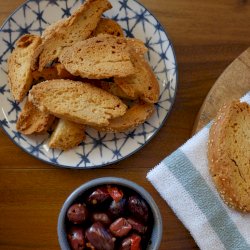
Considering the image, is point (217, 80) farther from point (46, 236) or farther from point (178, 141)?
point (46, 236)

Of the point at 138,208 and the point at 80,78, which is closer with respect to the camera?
the point at 138,208

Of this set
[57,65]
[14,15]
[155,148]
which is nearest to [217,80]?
[155,148]

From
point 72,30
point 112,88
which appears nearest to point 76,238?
point 112,88

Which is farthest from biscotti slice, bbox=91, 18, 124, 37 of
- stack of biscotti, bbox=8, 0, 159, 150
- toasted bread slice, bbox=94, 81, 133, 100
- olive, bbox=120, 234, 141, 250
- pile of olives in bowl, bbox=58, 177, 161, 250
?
olive, bbox=120, 234, 141, 250

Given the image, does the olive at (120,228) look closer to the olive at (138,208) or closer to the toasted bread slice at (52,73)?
the olive at (138,208)

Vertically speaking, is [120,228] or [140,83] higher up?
[140,83]

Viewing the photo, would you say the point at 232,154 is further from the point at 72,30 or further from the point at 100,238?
the point at 72,30
